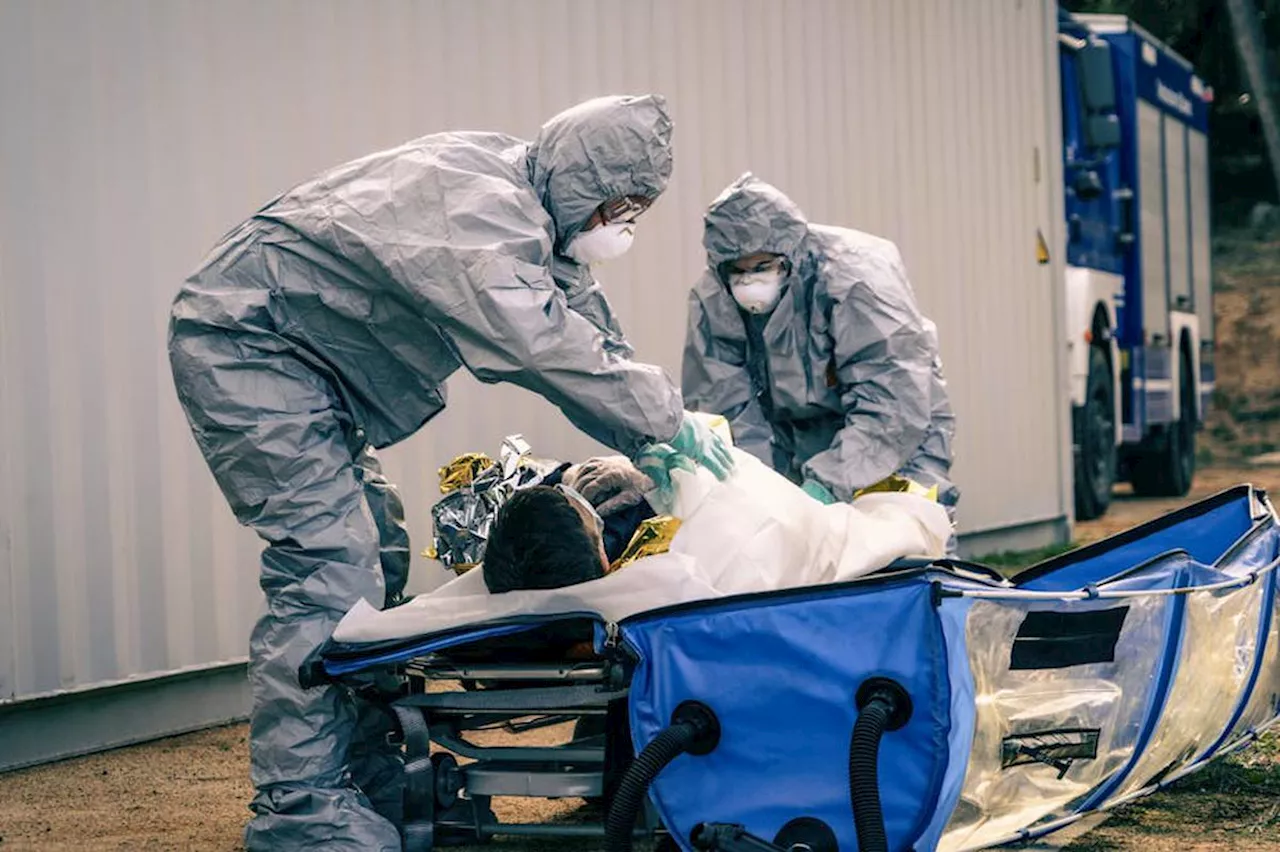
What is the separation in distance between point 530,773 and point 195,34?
3155 mm

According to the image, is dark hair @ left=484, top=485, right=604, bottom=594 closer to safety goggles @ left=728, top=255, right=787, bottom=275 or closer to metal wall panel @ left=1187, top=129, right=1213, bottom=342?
safety goggles @ left=728, top=255, right=787, bottom=275

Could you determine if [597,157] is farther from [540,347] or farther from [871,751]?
[871,751]

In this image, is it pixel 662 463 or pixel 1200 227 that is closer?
pixel 662 463

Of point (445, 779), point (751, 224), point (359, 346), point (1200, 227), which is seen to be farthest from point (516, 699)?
point (1200, 227)

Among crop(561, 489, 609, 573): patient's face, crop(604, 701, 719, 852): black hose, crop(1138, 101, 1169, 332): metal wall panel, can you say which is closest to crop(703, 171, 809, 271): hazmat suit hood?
crop(561, 489, 609, 573): patient's face

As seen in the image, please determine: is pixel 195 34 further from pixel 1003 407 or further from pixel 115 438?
pixel 1003 407

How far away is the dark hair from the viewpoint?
4.10m

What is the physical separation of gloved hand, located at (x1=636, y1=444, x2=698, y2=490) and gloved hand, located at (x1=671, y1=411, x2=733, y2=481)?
19 mm

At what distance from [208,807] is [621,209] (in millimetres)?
2010

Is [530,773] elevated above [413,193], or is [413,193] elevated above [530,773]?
[413,193]

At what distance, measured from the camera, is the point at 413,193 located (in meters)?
4.15

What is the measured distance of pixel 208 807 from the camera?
5.06 meters

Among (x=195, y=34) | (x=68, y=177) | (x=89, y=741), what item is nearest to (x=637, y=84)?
(x=195, y=34)

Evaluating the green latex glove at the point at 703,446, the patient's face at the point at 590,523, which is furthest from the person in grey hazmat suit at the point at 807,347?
the patient's face at the point at 590,523
